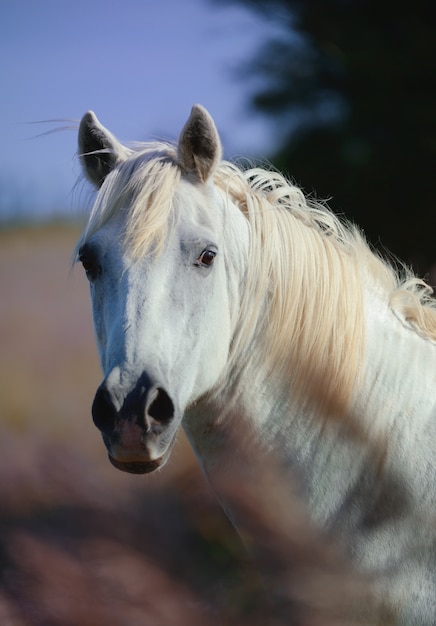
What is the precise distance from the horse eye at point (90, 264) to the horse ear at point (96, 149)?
1.30ft

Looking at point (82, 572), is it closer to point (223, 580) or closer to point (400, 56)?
point (223, 580)

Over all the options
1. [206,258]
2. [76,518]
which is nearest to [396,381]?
[206,258]

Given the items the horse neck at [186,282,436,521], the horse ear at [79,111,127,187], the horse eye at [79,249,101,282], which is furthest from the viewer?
the horse ear at [79,111,127,187]

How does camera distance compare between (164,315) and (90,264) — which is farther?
(90,264)

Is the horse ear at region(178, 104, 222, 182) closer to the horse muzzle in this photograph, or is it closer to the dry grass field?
the horse muzzle

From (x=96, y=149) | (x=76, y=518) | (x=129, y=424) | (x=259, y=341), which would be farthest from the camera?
(x=96, y=149)

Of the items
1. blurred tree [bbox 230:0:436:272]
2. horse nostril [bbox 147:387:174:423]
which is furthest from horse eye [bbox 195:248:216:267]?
blurred tree [bbox 230:0:436:272]

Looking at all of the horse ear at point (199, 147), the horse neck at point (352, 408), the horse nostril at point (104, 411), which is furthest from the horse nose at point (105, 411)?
the horse ear at point (199, 147)

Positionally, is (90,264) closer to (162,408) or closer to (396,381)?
(162,408)

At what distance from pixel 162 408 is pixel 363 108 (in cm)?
488

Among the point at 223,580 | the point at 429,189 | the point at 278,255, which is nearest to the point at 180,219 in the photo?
the point at 278,255

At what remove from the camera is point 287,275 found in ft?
6.74

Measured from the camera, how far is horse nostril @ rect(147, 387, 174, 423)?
67.3 inches

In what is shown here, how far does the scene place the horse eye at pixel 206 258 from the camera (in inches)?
76.1
